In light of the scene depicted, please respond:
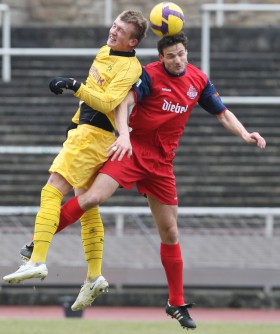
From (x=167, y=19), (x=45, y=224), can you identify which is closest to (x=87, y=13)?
(x=167, y=19)

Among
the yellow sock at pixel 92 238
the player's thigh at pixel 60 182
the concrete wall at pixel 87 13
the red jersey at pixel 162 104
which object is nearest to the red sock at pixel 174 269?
the yellow sock at pixel 92 238

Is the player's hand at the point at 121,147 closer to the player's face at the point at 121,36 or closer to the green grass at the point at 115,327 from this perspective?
the player's face at the point at 121,36

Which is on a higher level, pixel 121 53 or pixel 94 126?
pixel 121 53

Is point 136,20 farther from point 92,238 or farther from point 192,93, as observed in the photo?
point 92,238

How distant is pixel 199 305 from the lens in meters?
19.1

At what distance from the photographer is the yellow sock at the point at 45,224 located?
42.7ft

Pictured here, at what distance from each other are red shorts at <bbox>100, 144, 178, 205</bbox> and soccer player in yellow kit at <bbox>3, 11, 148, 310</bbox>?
5.9 inches

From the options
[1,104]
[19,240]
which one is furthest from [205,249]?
[1,104]

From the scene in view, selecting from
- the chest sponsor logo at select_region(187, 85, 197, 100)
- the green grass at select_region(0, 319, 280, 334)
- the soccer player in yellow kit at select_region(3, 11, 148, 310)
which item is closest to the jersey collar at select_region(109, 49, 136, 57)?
the soccer player in yellow kit at select_region(3, 11, 148, 310)

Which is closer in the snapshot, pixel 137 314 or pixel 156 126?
pixel 156 126

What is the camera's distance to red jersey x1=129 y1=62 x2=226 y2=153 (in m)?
13.3

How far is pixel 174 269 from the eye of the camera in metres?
14.0

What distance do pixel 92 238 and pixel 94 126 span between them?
0.91m

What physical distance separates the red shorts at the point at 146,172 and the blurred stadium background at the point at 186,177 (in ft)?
16.4
